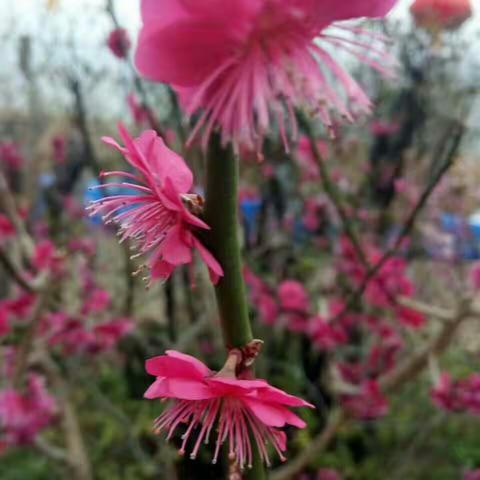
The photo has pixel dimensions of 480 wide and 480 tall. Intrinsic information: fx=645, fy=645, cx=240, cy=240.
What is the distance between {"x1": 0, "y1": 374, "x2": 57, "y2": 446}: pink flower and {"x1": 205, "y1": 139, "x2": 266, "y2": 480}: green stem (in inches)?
78.5

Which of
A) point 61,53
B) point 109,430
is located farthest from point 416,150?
point 109,430

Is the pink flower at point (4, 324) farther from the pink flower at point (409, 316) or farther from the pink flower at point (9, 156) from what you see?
the pink flower at point (9, 156)

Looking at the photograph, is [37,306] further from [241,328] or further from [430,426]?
[430,426]

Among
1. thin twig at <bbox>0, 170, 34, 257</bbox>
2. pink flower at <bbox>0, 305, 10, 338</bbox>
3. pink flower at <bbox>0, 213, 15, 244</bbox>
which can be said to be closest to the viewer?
thin twig at <bbox>0, 170, 34, 257</bbox>

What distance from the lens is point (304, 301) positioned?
2910 millimetres

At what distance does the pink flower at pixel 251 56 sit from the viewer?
1.31 ft

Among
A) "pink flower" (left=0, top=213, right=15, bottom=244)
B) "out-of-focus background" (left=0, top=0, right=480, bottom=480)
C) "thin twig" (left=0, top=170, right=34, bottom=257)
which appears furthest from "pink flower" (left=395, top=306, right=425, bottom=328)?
"pink flower" (left=0, top=213, right=15, bottom=244)

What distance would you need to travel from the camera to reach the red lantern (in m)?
1.27

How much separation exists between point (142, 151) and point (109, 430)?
127 inches

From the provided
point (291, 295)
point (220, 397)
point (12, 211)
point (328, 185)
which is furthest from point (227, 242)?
point (291, 295)

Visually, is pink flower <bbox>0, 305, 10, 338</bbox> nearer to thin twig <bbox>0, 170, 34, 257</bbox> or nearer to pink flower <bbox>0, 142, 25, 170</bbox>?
thin twig <bbox>0, 170, 34, 257</bbox>

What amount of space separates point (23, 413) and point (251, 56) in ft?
7.37

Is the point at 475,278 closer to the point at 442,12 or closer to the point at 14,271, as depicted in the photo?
the point at 442,12

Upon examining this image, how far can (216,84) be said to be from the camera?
448 millimetres
